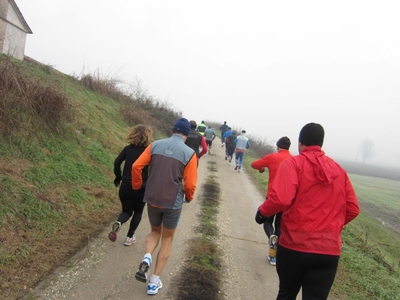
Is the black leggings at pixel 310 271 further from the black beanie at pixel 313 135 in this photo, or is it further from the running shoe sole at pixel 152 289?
the running shoe sole at pixel 152 289

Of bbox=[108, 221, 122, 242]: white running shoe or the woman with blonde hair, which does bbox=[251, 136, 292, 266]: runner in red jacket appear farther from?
bbox=[108, 221, 122, 242]: white running shoe

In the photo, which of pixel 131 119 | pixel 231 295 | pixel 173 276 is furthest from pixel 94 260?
pixel 131 119

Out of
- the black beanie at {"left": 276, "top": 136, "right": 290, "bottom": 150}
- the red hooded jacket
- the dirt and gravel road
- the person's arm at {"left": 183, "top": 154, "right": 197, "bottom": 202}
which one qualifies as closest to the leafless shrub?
the dirt and gravel road

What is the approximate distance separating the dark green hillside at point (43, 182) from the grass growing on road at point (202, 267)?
5.45 ft

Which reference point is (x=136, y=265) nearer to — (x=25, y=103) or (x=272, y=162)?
(x=272, y=162)

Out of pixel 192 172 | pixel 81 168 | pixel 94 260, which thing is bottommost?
pixel 94 260

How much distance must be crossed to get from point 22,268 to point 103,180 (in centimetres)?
414

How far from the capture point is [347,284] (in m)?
4.92

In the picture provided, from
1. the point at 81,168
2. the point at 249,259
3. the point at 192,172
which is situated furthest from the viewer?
the point at 81,168

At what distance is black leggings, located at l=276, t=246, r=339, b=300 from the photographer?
2.65 meters

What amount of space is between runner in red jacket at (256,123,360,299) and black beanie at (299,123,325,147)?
0.15m

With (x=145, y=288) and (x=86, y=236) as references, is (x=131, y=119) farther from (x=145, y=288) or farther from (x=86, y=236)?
(x=145, y=288)

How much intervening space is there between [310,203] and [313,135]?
2.05 feet

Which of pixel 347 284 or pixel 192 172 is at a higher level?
pixel 192 172
